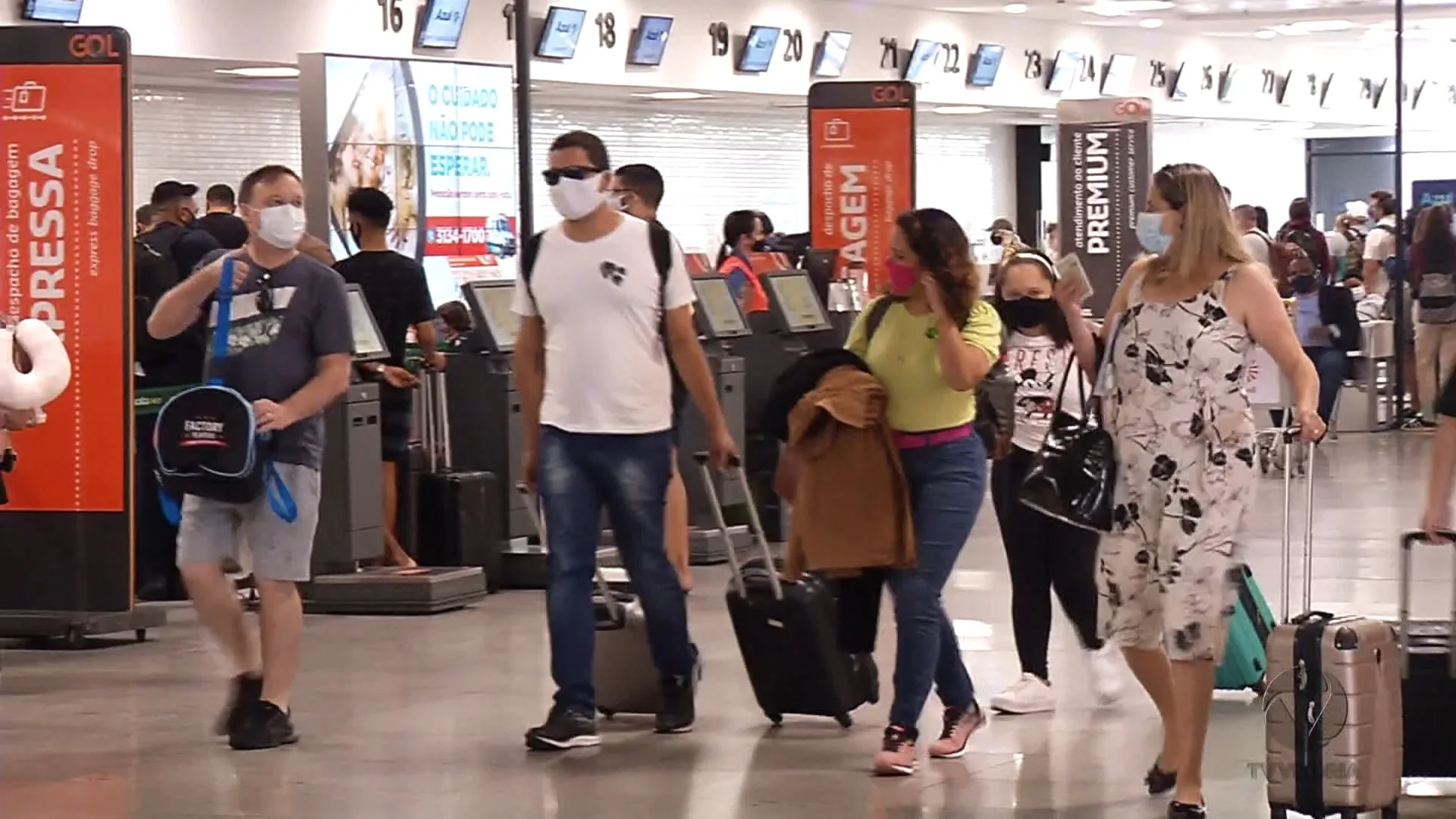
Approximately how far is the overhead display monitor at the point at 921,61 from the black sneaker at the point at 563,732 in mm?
17680

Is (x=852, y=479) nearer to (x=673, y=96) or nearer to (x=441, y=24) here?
(x=441, y=24)

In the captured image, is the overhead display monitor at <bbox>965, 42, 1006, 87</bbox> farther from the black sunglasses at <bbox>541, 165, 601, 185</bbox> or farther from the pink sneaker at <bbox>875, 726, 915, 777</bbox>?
the pink sneaker at <bbox>875, 726, 915, 777</bbox>

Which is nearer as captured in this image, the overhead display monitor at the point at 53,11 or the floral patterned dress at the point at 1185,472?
the floral patterned dress at the point at 1185,472

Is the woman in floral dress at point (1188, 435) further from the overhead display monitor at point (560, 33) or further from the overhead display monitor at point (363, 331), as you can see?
the overhead display monitor at point (560, 33)

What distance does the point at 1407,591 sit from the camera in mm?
5434

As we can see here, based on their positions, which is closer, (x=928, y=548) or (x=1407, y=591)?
(x=1407, y=591)

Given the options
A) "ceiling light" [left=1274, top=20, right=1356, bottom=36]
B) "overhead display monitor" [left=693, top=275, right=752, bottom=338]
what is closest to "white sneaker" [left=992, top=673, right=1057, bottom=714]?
"overhead display monitor" [left=693, top=275, right=752, bottom=338]

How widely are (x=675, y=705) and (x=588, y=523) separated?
0.68m

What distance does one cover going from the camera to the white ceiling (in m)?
23.9

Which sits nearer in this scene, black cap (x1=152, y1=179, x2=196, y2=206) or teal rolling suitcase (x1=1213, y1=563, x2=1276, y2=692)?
teal rolling suitcase (x1=1213, y1=563, x2=1276, y2=692)

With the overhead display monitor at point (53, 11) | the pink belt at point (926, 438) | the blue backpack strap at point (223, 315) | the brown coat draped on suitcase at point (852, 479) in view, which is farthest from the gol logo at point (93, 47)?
the overhead display monitor at point (53, 11)

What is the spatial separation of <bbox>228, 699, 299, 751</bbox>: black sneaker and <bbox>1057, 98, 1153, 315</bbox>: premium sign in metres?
13.2

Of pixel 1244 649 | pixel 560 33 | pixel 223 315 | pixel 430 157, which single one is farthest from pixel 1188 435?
pixel 560 33

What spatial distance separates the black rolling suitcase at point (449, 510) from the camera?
1018 centimetres
